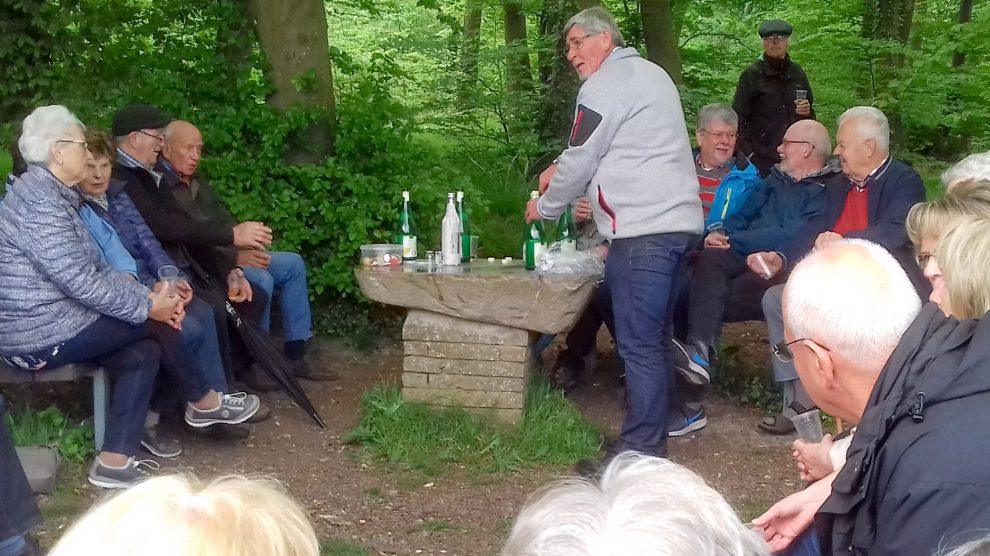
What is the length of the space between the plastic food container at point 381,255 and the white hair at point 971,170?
240 centimetres

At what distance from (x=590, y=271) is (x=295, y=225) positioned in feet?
6.37

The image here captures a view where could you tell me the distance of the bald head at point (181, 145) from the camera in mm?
4910

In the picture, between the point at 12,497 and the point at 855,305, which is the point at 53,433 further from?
the point at 855,305

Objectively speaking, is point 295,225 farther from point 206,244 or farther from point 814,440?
point 814,440

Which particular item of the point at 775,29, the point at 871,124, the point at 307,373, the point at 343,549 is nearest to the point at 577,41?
the point at 871,124

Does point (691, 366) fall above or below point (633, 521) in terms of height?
below

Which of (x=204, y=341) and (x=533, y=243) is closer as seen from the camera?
(x=204, y=341)

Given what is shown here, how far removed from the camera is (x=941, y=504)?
1.73 metres

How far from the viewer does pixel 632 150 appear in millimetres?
4074

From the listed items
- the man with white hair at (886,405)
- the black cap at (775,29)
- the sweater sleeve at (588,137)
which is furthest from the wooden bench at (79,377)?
the black cap at (775,29)

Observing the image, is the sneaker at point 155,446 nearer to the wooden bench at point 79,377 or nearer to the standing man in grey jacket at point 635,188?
the wooden bench at point 79,377

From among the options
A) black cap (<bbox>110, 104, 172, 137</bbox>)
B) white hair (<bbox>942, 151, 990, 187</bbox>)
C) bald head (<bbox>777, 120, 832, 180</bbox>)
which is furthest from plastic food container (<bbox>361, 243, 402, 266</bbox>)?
white hair (<bbox>942, 151, 990, 187</bbox>)

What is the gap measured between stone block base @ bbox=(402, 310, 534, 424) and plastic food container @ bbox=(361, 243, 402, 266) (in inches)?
10.5

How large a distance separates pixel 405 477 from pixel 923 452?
278 centimetres
